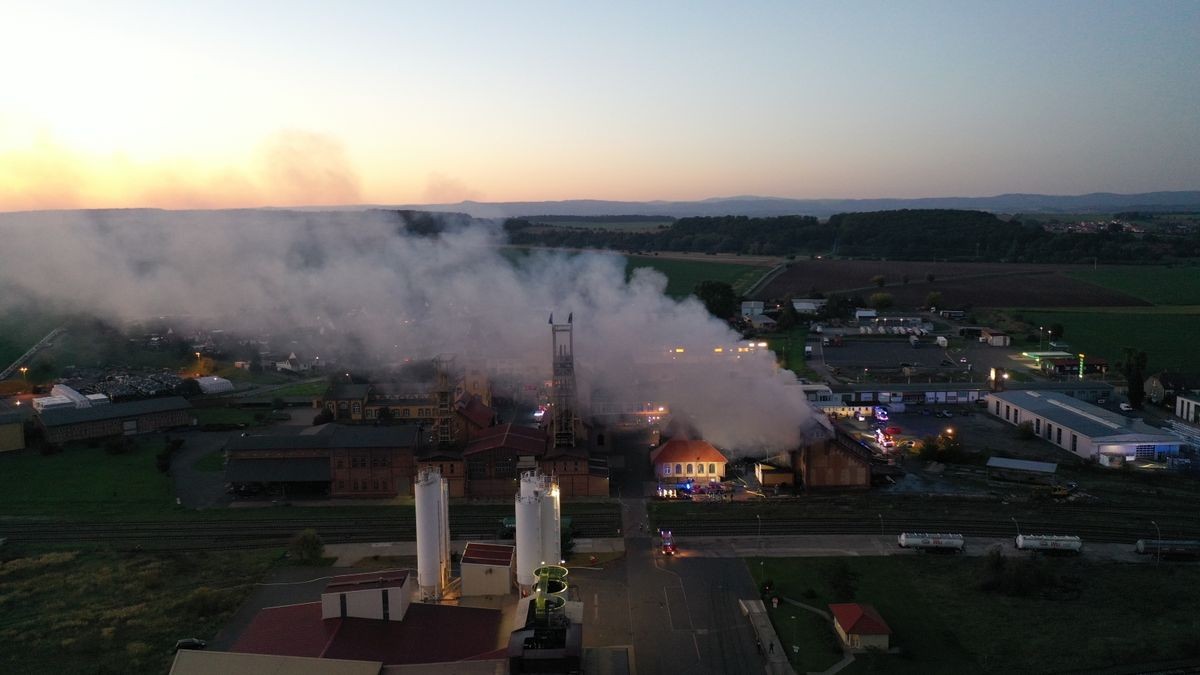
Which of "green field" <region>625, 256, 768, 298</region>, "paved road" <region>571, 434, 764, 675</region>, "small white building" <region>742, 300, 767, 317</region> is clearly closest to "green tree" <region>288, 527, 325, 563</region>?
"paved road" <region>571, 434, 764, 675</region>

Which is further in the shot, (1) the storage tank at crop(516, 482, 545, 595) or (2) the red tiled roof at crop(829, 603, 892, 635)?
(1) the storage tank at crop(516, 482, 545, 595)

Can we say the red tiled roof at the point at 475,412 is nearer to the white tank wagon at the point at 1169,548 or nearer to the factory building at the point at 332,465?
the factory building at the point at 332,465

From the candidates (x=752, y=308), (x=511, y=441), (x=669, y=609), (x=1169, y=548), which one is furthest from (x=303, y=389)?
(x=1169, y=548)

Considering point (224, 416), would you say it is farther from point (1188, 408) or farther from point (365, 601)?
point (1188, 408)

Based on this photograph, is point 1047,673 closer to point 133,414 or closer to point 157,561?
point 157,561

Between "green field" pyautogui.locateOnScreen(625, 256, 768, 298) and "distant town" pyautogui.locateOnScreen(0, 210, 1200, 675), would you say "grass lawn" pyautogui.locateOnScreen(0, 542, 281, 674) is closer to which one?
Result: "distant town" pyautogui.locateOnScreen(0, 210, 1200, 675)

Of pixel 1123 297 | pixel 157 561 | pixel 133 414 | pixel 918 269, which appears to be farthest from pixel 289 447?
pixel 918 269
